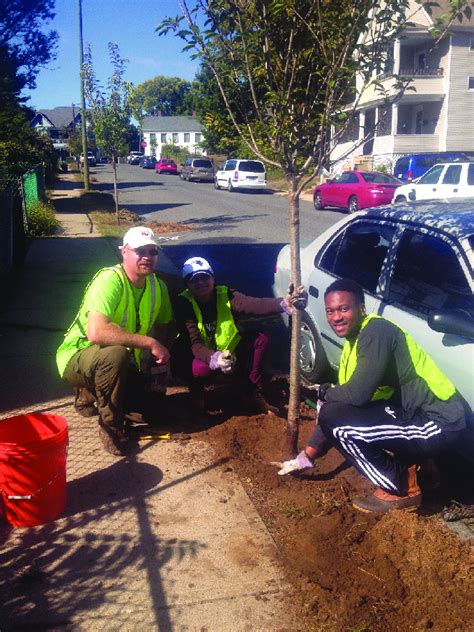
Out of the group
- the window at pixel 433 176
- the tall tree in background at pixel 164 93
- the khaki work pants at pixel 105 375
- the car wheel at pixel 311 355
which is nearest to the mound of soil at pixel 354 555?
the khaki work pants at pixel 105 375

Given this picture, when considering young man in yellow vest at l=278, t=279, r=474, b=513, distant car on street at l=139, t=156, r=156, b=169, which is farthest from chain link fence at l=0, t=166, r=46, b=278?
distant car on street at l=139, t=156, r=156, b=169

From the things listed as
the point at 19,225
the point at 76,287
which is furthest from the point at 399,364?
the point at 19,225

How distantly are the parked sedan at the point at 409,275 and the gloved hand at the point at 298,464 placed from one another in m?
0.94

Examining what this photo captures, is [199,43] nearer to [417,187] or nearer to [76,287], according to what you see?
[76,287]

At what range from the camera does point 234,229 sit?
17906 mm

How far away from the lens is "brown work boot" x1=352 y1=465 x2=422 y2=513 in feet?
11.5

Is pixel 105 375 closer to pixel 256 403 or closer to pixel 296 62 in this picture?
pixel 256 403

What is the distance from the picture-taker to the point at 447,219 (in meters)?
4.08

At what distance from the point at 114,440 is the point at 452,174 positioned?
16312 millimetres

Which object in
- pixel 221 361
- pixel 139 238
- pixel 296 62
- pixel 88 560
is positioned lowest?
pixel 88 560

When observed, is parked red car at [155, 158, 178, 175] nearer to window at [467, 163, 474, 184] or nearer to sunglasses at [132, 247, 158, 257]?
window at [467, 163, 474, 184]

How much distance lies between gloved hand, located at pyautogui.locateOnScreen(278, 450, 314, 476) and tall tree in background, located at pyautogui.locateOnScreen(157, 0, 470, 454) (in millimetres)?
231

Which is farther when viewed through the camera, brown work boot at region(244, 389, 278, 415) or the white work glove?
brown work boot at region(244, 389, 278, 415)

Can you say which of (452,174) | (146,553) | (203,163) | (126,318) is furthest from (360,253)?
(203,163)
